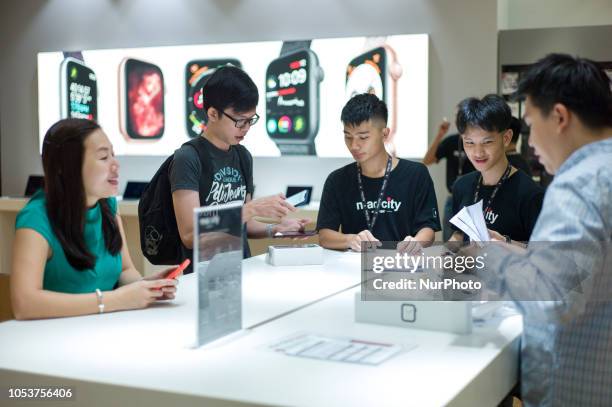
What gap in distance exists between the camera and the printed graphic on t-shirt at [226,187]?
118 inches

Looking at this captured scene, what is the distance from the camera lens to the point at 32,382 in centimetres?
161

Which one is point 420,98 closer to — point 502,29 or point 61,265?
point 502,29

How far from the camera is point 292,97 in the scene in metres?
5.96

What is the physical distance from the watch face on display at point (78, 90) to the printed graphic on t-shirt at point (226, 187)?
4022 millimetres

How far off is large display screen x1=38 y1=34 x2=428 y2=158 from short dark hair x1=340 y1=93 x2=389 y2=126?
6.22ft

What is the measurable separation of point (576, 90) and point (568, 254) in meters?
0.40

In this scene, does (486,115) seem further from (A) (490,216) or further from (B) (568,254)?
(B) (568,254)

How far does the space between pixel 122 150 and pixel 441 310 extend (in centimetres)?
521

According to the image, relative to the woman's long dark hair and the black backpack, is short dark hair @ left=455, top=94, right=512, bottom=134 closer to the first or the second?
the black backpack

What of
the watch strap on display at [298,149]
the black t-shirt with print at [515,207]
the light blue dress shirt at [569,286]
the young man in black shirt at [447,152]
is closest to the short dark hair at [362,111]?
the black t-shirt with print at [515,207]

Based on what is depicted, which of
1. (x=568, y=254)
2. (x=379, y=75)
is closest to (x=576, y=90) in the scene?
(x=568, y=254)

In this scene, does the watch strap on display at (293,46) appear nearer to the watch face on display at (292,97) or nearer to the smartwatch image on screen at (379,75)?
the watch face on display at (292,97)

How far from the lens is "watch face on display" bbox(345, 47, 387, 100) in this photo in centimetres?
571

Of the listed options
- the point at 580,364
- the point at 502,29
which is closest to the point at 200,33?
the point at 502,29
